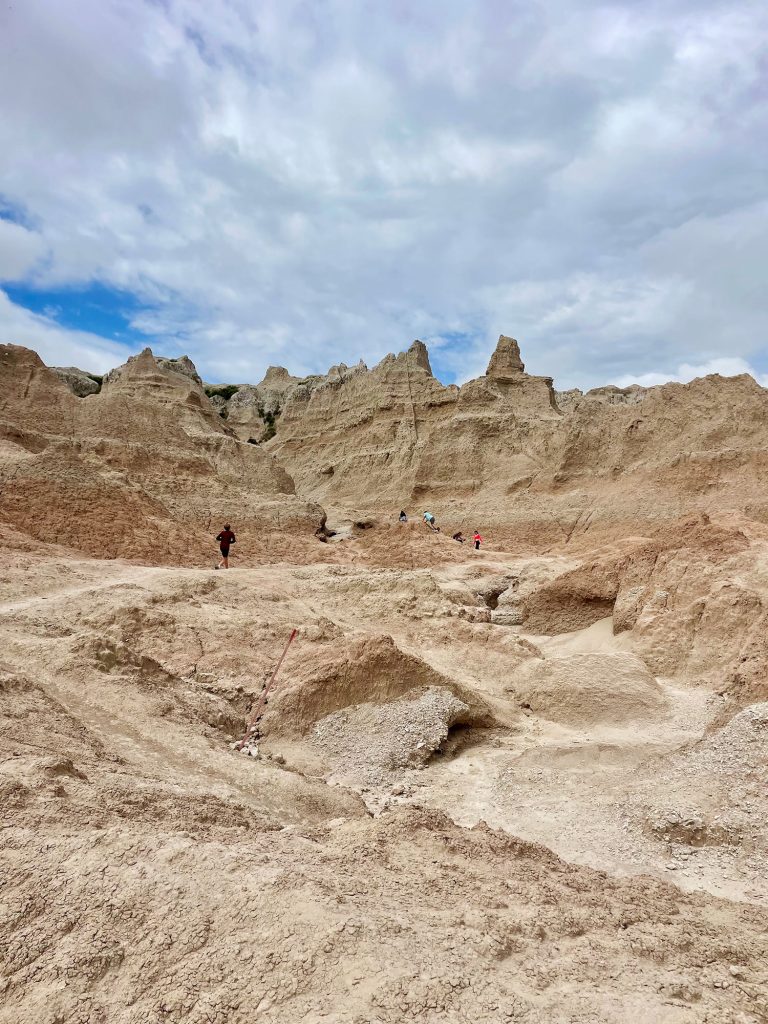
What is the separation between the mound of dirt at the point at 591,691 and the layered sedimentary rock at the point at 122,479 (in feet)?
37.2

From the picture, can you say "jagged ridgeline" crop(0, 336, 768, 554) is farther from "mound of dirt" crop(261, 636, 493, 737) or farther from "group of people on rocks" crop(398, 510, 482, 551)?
"mound of dirt" crop(261, 636, 493, 737)

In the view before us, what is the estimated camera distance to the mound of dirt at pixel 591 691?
9156 millimetres

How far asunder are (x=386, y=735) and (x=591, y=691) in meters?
3.32

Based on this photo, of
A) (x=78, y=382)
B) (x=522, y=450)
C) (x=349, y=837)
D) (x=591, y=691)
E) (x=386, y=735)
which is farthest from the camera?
(x=78, y=382)

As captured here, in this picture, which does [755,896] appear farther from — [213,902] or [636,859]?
[213,902]

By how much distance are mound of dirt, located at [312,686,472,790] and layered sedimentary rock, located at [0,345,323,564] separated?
10.8m

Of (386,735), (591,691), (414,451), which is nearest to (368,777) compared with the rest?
(386,735)

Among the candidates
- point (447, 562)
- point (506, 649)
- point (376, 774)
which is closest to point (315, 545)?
point (447, 562)

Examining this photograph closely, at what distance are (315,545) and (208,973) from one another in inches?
830

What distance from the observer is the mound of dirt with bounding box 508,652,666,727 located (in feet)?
30.0

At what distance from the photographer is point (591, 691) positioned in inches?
372

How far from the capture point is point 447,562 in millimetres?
22531

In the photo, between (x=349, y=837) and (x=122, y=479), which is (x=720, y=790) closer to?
(x=349, y=837)

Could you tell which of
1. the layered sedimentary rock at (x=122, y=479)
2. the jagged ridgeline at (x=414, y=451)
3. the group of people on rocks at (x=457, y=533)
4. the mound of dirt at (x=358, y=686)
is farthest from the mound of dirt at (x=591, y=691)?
the group of people on rocks at (x=457, y=533)
